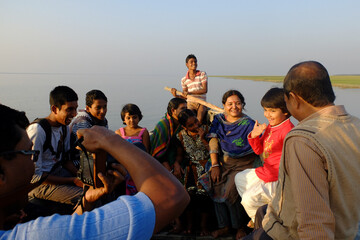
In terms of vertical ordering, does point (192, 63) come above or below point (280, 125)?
above

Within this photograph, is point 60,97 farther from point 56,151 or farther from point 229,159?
point 229,159

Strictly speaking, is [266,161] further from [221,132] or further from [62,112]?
[62,112]

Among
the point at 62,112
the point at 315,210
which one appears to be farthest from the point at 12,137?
the point at 62,112

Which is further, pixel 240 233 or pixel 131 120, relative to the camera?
pixel 131 120

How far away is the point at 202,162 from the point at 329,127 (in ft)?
7.89

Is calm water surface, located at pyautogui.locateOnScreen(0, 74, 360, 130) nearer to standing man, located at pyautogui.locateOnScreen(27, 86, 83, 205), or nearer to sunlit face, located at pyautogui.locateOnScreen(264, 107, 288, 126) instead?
sunlit face, located at pyautogui.locateOnScreen(264, 107, 288, 126)

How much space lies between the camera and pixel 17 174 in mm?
911

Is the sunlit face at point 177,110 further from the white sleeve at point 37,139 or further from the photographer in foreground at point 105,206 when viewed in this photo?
the photographer in foreground at point 105,206

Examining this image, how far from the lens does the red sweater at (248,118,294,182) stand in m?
2.75

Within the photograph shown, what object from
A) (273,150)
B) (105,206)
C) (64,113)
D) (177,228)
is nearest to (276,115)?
(273,150)

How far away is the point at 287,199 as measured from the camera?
61.5 inches

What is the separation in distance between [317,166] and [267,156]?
156cm

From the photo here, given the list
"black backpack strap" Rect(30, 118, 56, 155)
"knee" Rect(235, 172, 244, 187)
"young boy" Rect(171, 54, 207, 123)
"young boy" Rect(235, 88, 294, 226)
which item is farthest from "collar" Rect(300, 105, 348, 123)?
"young boy" Rect(171, 54, 207, 123)

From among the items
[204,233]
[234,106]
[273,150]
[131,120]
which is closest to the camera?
[273,150]
